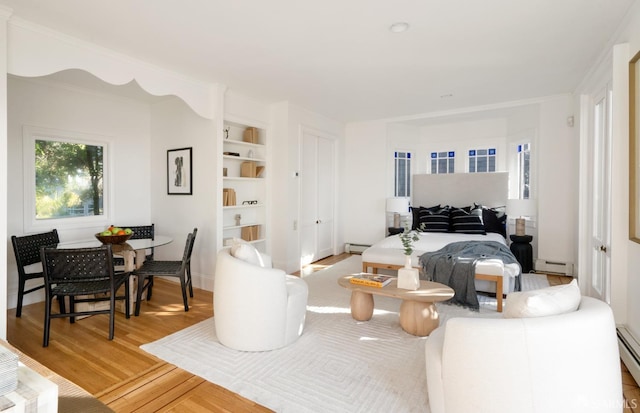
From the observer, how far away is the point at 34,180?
4027 millimetres

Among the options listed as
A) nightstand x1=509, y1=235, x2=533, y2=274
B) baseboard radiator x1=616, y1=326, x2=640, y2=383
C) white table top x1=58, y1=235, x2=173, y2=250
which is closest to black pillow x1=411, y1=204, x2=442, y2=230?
nightstand x1=509, y1=235, x2=533, y2=274

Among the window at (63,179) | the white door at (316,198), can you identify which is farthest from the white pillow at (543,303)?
the window at (63,179)

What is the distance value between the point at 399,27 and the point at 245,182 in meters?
3.24

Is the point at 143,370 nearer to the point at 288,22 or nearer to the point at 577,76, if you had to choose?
the point at 288,22

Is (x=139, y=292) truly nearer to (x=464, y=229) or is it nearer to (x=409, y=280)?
(x=409, y=280)

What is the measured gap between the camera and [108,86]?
4379 millimetres

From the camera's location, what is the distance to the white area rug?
2125 mm

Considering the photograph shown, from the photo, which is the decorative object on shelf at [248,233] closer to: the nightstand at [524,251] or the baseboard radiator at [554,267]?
the nightstand at [524,251]

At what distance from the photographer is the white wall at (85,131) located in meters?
3.85

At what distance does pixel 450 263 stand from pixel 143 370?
3.06 metres

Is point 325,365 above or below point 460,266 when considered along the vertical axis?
below

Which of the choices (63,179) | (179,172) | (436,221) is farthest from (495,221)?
(63,179)

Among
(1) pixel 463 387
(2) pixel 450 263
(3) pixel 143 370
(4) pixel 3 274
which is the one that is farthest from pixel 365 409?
(4) pixel 3 274

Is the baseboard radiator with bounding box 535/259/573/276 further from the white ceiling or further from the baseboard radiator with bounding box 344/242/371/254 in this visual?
the baseboard radiator with bounding box 344/242/371/254
